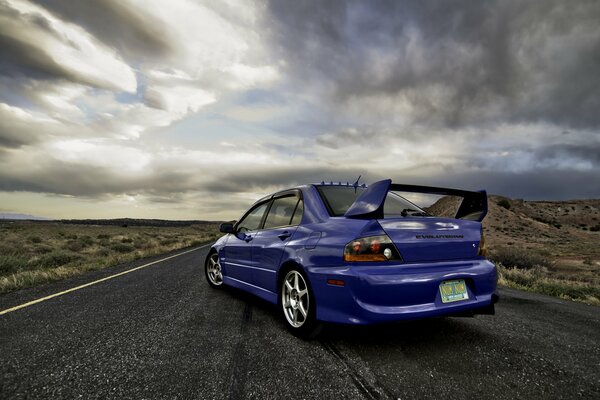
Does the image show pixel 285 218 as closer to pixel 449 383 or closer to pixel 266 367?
pixel 266 367

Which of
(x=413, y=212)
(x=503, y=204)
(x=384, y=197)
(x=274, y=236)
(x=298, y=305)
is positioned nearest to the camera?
(x=384, y=197)

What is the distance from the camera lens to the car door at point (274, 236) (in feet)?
12.6

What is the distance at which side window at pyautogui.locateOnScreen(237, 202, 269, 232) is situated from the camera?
4.93m

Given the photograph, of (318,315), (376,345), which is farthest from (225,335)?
(376,345)

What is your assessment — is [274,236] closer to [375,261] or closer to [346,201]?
[346,201]

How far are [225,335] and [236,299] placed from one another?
5.87 feet

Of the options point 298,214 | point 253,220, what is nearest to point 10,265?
point 253,220

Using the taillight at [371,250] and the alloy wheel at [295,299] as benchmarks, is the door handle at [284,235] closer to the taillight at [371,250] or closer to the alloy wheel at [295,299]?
the alloy wheel at [295,299]

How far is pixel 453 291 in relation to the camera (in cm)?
299

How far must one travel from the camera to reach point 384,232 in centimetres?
291

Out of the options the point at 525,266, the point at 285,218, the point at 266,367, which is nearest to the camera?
the point at 266,367

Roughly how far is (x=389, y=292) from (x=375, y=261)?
0.27 meters

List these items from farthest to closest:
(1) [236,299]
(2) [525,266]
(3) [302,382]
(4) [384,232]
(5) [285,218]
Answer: (2) [525,266], (1) [236,299], (5) [285,218], (4) [384,232], (3) [302,382]

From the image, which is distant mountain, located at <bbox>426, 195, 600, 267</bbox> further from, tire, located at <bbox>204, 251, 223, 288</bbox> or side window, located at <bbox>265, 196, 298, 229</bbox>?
side window, located at <bbox>265, 196, 298, 229</bbox>
